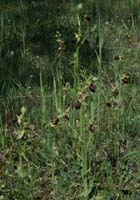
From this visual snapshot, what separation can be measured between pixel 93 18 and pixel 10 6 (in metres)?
0.63

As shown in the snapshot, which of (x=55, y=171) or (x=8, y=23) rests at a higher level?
(x=8, y=23)

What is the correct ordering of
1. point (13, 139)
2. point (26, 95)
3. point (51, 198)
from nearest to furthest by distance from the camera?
point (51, 198) < point (13, 139) < point (26, 95)

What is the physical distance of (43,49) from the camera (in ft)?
11.6

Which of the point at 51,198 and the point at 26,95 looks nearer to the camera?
the point at 51,198

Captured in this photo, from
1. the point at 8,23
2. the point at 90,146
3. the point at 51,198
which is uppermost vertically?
the point at 8,23

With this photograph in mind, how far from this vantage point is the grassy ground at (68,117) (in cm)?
226

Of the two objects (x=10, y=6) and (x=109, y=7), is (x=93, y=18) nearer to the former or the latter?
(x=109, y=7)

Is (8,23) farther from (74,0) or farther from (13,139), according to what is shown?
(13,139)

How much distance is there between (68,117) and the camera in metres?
2.45

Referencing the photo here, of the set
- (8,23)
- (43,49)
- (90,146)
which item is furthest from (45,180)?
(8,23)

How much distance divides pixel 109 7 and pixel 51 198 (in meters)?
2.16

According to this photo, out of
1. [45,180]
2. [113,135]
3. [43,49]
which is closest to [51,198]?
[45,180]

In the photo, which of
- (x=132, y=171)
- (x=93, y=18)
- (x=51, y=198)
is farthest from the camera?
(x=93, y=18)

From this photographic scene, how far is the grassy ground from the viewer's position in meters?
2.26
